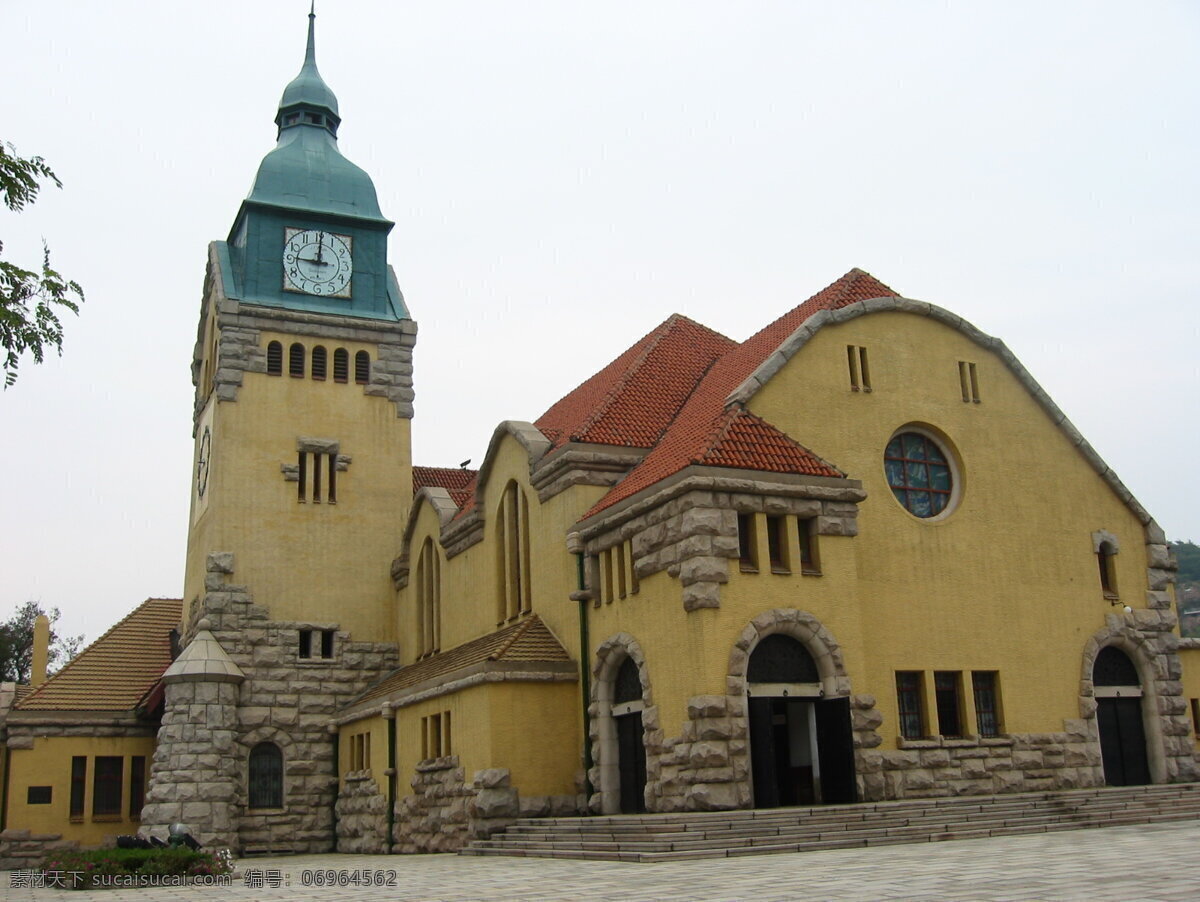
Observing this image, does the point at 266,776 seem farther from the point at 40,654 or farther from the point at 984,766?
the point at 984,766

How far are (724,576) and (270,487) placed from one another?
16093 millimetres

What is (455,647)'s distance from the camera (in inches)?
1156

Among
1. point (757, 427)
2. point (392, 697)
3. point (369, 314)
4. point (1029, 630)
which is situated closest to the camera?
point (757, 427)

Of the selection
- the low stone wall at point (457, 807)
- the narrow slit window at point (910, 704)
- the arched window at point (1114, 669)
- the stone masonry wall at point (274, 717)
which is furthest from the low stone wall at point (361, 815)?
the arched window at point (1114, 669)

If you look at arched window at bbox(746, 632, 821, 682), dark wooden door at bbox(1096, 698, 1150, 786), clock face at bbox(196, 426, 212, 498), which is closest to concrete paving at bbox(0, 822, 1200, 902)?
arched window at bbox(746, 632, 821, 682)

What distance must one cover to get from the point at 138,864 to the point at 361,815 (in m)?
11.8

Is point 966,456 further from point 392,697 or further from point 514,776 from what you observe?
point 392,697

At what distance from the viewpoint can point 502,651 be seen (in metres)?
23.4

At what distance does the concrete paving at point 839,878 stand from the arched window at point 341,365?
57.0ft

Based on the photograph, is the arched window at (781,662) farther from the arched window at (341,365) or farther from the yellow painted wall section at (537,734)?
the arched window at (341,365)

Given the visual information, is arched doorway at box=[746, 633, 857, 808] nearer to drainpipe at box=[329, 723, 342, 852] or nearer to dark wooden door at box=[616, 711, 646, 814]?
dark wooden door at box=[616, 711, 646, 814]

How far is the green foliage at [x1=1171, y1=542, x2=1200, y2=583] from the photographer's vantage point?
360 feet

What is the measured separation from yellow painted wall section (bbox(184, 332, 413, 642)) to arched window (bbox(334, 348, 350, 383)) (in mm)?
166

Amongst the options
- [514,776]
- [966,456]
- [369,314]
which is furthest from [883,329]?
[369,314]
